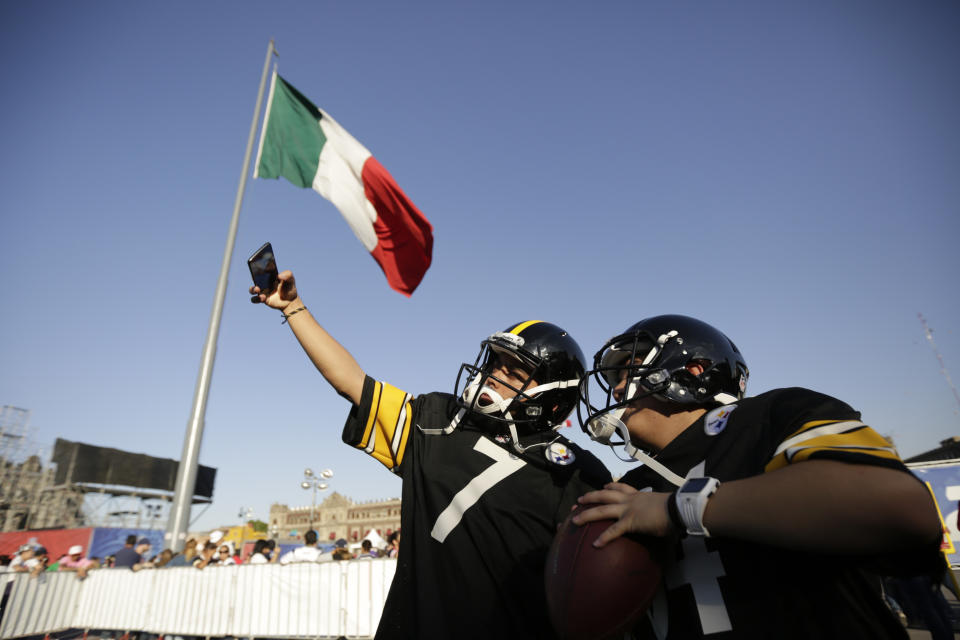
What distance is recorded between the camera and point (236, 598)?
10.6 meters

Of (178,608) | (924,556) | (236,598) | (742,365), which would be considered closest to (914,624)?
(742,365)

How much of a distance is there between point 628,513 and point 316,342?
203 cm

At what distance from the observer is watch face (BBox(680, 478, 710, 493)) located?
163 centimetres

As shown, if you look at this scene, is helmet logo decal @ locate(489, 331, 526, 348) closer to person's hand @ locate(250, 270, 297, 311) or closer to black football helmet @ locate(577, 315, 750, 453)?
black football helmet @ locate(577, 315, 750, 453)

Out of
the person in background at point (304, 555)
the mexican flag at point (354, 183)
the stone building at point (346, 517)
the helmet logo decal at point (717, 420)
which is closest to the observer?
the helmet logo decal at point (717, 420)

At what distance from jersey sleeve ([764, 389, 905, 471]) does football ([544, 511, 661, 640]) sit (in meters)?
0.54

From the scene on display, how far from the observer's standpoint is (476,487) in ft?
9.02

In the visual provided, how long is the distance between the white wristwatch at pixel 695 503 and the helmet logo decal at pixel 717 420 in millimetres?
538

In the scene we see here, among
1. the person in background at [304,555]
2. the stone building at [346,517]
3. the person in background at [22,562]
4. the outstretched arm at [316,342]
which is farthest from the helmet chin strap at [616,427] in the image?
the stone building at [346,517]

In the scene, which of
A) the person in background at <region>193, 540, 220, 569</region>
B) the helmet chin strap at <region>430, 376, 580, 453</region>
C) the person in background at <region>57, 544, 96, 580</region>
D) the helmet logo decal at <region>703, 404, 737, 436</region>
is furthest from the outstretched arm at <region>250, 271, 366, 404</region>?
the person in background at <region>57, 544, 96, 580</region>

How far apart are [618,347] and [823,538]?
4.49ft

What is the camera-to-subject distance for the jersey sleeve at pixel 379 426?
2.99 metres

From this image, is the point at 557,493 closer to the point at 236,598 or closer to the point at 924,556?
the point at 924,556

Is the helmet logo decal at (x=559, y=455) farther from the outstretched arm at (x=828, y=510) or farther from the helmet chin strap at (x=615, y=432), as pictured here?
the outstretched arm at (x=828, y=510)
